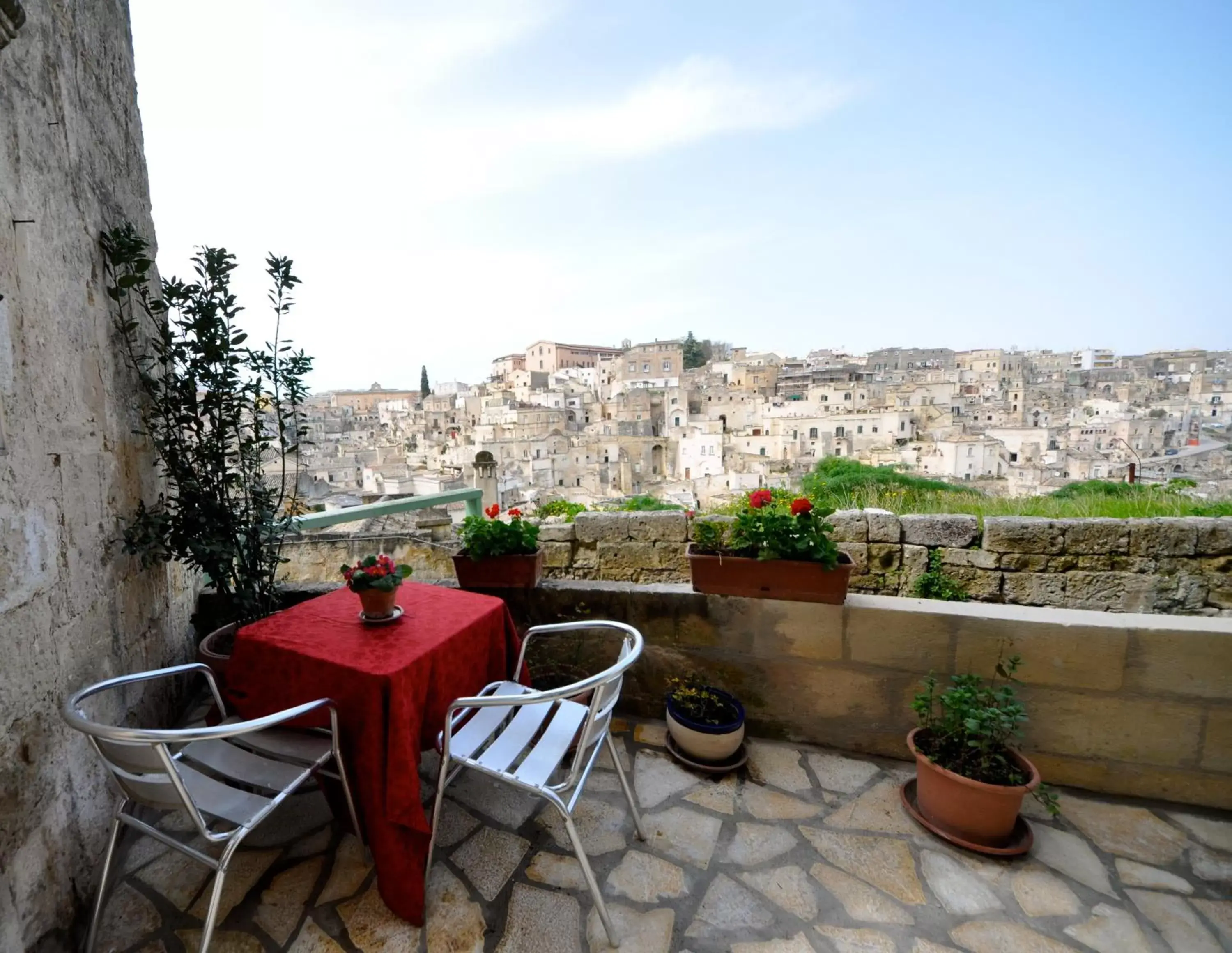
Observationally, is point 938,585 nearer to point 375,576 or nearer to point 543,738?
point 543,738

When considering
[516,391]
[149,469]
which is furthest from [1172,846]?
[516,391]

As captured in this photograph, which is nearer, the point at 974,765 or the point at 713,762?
the point at 974,765

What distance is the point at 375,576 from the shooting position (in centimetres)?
207

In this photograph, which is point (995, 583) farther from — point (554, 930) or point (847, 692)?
point (554, 930)

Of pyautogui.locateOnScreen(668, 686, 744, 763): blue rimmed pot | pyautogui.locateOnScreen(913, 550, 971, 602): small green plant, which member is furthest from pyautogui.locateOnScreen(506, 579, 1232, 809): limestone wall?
pyautogui.locateOnScreen(913, 550, 971, 602): small green plant

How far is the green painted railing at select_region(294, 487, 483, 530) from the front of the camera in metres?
3.57

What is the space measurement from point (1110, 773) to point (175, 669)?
12.1 ft

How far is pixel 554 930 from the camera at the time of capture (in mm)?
1647

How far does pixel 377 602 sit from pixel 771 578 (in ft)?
5.59

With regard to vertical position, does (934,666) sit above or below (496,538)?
below

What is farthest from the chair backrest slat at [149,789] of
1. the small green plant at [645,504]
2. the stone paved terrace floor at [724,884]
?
the small green plant at [645,504]

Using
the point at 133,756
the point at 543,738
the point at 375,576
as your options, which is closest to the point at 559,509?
the point at 375,576

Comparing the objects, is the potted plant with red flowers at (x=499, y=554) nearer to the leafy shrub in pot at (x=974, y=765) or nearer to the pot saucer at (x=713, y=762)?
the pot saucer at (x=713, y=762)

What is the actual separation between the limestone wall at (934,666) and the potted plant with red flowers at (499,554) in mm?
110
